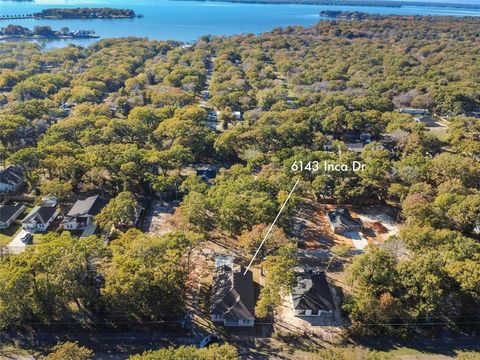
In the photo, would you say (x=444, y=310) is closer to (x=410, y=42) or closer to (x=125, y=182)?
(x=125, y=182)

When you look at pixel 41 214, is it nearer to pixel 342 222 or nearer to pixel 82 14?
pixel 342 222

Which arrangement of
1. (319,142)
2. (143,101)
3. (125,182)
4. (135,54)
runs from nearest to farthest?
(125,182) → (319,142) → (143,101) → (135,54)

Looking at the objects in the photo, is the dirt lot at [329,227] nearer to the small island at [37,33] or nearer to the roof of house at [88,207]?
the roof of house at [88,207]

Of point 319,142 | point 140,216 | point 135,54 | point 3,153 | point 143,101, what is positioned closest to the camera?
point 140,216

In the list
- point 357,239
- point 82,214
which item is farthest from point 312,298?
point 82,214

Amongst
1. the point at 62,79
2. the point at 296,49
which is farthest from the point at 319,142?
the point at 296,49

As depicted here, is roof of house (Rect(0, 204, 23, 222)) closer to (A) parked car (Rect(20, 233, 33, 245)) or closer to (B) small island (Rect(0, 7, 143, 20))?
(A) parked car (Rect(20, 233, 33, 245))

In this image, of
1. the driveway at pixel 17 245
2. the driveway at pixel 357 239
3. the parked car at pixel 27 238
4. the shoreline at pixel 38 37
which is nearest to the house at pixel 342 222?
the driveway at pixel 357 239
